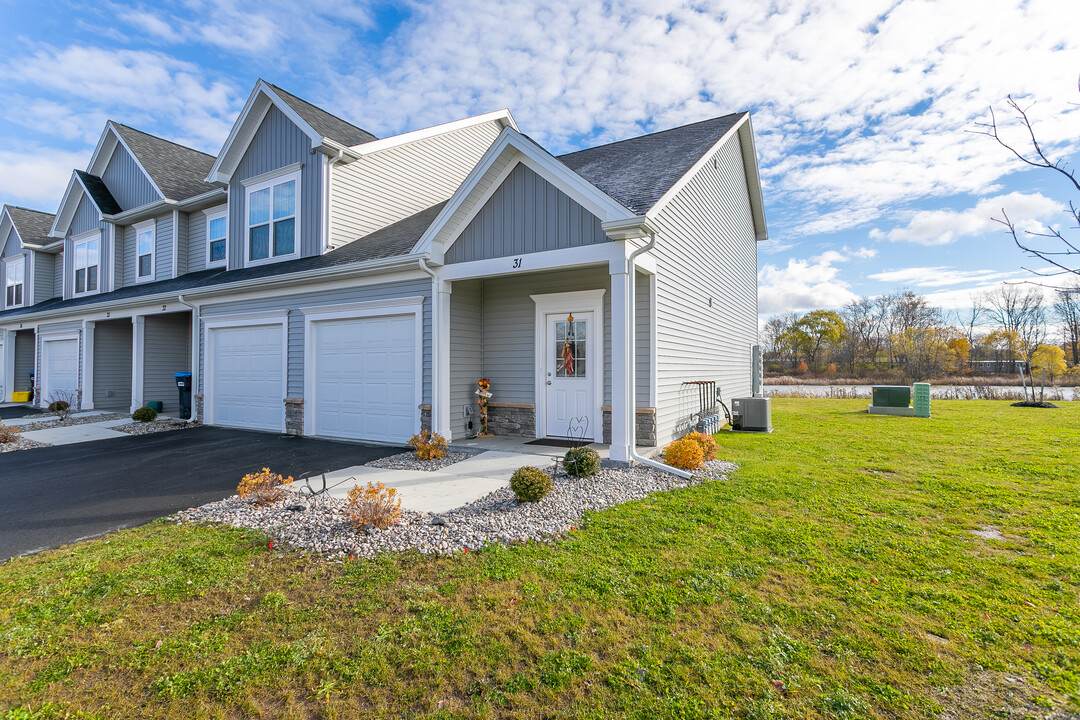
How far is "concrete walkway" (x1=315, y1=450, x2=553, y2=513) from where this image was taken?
17.3ft

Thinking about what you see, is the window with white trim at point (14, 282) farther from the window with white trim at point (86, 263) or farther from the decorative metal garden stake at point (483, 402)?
the decorative metal garden stake at point (483, 402)

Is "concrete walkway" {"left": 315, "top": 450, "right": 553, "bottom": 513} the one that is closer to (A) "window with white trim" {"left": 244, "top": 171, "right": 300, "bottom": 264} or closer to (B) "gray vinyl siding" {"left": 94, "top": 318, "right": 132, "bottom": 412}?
(A) "window with white trim" {"left": 244, "top": 171, "right": 300, "bottom": 264}

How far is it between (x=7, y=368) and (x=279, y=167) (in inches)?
639

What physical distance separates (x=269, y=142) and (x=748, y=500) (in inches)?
513

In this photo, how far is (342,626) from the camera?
2.77 m

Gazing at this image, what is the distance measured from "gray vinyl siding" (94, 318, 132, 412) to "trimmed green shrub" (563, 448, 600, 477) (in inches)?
608

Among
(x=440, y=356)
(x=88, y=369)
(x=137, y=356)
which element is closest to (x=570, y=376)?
(x=440, y=356)

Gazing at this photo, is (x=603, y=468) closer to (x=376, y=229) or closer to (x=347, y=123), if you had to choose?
(x=376, y=229)

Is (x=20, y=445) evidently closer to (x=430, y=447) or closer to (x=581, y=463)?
(x=430, y=447)

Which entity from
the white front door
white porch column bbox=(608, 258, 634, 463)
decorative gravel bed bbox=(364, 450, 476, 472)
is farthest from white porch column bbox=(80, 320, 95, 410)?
white porch column bbox=(608, 258, 634, 463)

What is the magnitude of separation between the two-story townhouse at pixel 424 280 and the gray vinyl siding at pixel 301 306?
44 millimetres

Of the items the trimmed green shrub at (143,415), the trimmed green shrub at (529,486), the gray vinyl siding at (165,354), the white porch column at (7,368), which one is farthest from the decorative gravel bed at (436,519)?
the white porch column at (7,368)

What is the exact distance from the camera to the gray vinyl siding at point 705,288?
7988mm

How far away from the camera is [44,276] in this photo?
60.5 ft
